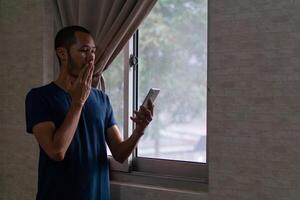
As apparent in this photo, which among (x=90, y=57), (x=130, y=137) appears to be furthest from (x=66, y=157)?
(x=90, y=57)

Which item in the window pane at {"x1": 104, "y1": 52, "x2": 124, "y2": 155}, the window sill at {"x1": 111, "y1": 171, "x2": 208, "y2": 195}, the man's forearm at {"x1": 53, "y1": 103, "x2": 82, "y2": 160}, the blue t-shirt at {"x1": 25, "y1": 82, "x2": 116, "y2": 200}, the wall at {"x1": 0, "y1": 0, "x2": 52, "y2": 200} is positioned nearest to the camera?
the man's forearm at {"x1": 53, "y1": 103, "x2": 82, "y2": 160}

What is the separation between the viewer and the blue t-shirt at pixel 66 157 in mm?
1632

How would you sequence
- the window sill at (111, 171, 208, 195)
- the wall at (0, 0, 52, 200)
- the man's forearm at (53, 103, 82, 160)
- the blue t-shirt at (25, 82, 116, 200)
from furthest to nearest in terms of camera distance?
1. the wall at (0, 0, 52, 200)
2. the window sill at (111, 171, 208, 195)
3. the blue t-shirt at (25, 82, 116, 200)
4. the man's forearm at (53, 103, 82, 160)

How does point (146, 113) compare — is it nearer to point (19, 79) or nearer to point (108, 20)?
point (108, 20)

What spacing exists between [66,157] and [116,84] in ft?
2.33

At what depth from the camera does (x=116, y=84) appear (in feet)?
7.48

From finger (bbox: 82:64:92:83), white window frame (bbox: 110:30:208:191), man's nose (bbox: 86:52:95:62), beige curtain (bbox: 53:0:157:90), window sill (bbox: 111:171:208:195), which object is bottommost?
window sill (bbox: 111:171:208:195)

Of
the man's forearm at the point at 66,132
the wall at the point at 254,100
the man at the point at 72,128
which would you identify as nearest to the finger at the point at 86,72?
the man at the point at 72,128

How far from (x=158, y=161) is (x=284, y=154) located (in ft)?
2.28

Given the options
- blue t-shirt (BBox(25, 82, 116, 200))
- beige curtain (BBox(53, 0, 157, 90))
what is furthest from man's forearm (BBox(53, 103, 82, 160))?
beige curtain (BBox(53, 0, 157, 90))

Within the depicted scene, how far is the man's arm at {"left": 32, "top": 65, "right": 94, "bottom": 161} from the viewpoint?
1.53 meters

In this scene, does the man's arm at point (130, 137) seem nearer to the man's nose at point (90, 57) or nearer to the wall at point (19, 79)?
the man's nose at point (90, 57)

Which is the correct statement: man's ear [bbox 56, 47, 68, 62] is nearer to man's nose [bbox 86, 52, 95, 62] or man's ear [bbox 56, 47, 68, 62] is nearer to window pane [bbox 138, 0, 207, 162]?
man's nose [bbox 86, 52, 95, 62]

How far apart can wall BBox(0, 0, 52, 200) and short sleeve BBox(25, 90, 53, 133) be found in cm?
73
